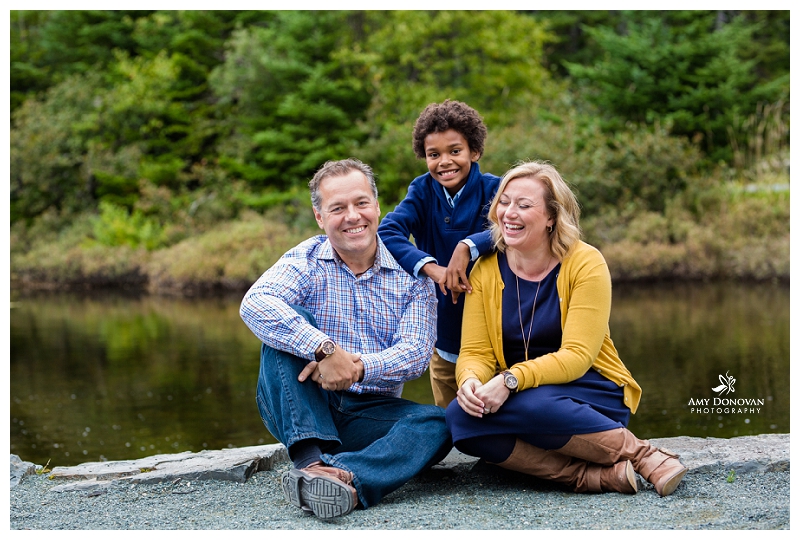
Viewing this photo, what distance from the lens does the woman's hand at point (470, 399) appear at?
2812mm

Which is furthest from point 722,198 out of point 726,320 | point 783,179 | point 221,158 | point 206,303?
point 221,158

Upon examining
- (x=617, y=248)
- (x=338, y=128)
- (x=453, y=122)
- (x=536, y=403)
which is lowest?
(x=617, y=248)

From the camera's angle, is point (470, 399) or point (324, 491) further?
point (470, 399)

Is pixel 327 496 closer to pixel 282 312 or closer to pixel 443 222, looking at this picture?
pixel 282 312

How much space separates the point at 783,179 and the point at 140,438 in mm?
12842

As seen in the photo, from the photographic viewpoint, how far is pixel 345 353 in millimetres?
2887

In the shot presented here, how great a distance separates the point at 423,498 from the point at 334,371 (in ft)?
1.91

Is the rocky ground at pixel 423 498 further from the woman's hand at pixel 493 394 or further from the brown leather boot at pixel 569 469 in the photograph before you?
the woman's hand at pixel 493 394

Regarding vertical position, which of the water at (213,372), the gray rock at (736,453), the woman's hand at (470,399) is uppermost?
the woman's hand at (470,399)

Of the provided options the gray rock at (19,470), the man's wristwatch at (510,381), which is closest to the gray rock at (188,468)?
the gray rock at (19,470)

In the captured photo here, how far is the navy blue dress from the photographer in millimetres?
2828

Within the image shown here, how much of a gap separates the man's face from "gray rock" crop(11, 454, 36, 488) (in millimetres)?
1804

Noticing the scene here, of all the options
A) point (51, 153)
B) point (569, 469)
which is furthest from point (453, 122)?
point (51, 153)

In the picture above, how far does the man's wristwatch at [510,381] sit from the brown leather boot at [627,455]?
0.28 m
